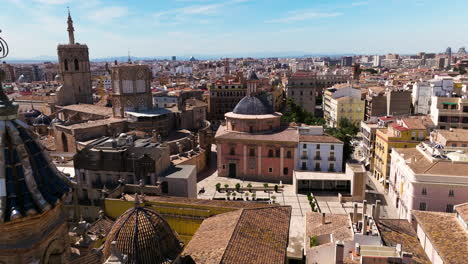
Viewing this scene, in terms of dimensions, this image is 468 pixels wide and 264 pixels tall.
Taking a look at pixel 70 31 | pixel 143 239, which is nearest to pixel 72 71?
pixel 70 31

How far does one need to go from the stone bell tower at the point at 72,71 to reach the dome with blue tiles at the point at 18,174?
182 feet

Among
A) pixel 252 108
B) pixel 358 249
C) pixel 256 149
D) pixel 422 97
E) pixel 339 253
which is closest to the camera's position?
pixel 339 253

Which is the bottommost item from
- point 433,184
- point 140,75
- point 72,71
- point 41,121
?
point 433,184

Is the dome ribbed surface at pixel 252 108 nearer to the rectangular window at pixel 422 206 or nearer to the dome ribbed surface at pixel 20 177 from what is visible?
the rectangular window at pixel 422 206

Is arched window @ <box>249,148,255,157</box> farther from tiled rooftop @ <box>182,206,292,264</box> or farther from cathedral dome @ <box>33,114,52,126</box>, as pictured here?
cathedral dome @ <box>33,114,52,126</box>

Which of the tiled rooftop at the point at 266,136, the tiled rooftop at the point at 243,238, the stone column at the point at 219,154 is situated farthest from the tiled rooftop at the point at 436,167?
the stone column at the point at 219,154

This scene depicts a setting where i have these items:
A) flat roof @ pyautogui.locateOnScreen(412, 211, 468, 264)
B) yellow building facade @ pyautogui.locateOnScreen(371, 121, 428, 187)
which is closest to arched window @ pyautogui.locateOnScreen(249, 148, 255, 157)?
yellow building facade @ pyautogui.locateOnScreen(371, 121, 428, 187)

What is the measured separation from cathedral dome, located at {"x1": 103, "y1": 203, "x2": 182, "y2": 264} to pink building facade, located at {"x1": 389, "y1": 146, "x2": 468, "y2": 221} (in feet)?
70.9

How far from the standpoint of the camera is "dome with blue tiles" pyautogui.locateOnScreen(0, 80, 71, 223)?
5945 millimetres

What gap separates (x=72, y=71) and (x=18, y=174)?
187 ft

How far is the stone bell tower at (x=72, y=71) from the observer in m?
55.8

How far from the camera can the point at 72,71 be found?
57219 mm

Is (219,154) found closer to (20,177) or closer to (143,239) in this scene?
(143,239)

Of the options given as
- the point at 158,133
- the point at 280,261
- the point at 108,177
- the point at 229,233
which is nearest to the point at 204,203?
the point at 229,233
